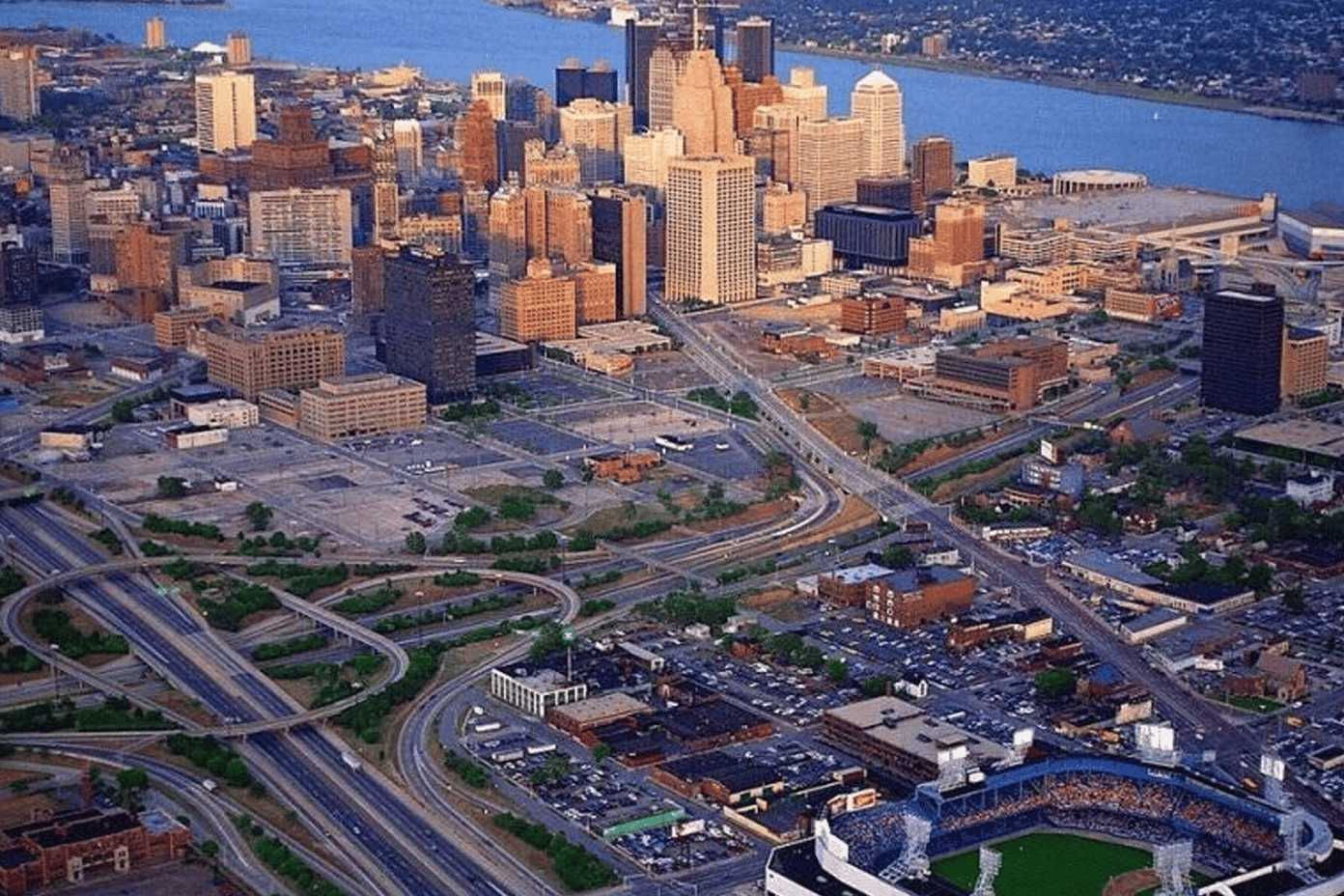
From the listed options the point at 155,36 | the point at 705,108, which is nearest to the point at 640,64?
the point at 705,108

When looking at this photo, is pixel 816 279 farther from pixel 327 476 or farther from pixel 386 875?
pixel 386 875

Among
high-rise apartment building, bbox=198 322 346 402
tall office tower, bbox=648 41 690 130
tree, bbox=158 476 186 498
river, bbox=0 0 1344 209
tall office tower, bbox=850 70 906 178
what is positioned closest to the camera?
tree, bbox=158 476 186 498

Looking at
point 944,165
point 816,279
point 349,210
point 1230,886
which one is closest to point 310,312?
point 349,210

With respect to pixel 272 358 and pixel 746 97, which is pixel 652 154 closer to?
pixel 746 97

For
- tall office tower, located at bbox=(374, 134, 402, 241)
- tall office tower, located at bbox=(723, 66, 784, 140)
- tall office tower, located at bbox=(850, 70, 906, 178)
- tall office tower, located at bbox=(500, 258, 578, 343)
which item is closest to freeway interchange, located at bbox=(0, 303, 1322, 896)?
→ tall office tower, located at bbox=(500, 258, 578, 343)

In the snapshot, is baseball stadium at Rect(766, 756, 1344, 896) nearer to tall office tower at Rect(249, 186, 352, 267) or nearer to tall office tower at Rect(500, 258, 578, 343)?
tall office tower at Rect(500, 258, 578, 343)

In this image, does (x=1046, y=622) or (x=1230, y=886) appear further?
(x=1046, y=622)
